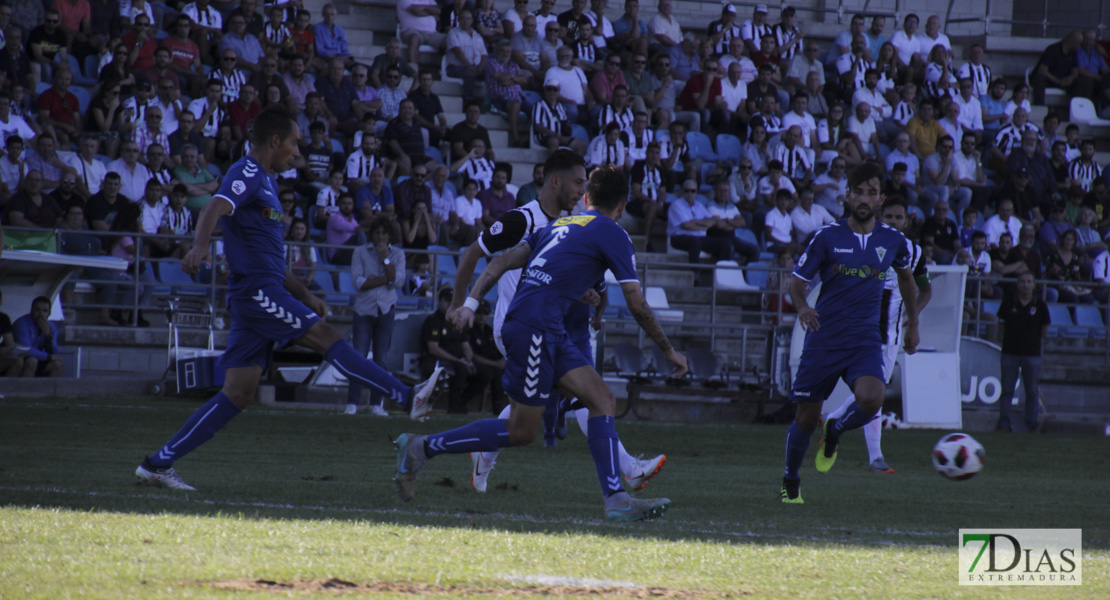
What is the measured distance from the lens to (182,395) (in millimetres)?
15469

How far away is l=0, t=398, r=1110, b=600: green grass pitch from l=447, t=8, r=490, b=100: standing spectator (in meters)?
10.4

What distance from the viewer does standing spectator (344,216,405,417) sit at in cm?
1534

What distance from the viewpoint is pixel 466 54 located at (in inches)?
811

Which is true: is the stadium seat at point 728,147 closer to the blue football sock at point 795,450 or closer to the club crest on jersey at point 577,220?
the blue football sock at point 795,450

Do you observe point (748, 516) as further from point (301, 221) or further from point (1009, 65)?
point (1009, 65)

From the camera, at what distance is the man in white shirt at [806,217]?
19797mm

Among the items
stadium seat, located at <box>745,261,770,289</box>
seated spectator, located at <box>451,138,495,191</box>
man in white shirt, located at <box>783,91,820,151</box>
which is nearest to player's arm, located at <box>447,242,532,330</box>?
seated spectator, located at <box>451,138,495,191</box>

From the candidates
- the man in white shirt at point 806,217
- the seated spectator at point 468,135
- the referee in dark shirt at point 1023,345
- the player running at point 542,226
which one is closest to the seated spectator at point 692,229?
the man in white shirt at point 806,217

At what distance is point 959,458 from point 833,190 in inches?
521

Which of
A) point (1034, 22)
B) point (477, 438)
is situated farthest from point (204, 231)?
point (1034, 22)

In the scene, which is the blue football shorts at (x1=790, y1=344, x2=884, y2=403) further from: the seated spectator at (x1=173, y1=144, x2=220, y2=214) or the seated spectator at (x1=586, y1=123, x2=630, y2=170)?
the seated spectator at (x1=586, y1=123, x2=630, y2=170)

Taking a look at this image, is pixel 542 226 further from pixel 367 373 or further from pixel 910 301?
pixel 910 301

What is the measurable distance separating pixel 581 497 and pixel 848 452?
19.9ft

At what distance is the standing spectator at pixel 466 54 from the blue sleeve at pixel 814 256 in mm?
13106
